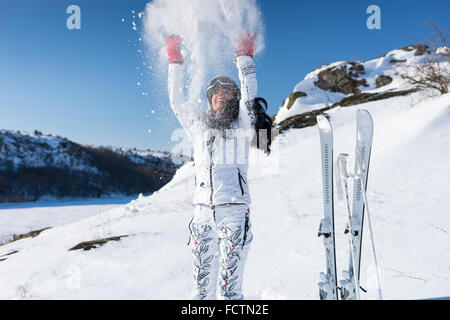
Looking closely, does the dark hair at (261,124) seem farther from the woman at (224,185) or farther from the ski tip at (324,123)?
the ski tip at (324,123)

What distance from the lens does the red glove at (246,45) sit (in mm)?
2074

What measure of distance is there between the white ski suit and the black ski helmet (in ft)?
0.34

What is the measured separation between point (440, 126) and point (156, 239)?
7.88 meters

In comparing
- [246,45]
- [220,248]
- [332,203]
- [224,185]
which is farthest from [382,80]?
[220,248]

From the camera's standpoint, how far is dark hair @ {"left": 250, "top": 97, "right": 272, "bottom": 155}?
6.71 feet

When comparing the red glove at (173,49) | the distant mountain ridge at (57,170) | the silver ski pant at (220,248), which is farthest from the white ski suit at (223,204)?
the distant mountain ridge at (57,170)

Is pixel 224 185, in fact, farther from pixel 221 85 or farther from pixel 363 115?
pixel 363 115

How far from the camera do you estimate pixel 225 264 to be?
189cm

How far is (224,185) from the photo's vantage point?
190 centimetres

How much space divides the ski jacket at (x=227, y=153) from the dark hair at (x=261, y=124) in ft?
0.15

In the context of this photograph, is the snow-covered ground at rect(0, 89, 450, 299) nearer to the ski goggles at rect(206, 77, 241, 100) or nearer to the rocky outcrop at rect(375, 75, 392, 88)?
the ski goggles at rect(206, 77, 241, 100)

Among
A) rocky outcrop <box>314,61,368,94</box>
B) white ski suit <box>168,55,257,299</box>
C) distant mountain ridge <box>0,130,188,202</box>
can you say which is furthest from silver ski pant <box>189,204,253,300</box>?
distant mountain ridge <box>0,130,188,202</box>
